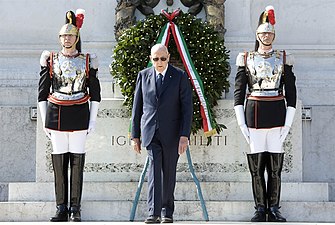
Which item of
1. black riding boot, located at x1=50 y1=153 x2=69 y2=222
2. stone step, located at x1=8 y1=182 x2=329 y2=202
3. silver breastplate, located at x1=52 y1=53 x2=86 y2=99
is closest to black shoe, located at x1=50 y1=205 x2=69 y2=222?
black riding boot, located at x1=50 y1=153 x2=69 y2=222

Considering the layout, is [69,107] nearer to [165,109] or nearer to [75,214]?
[75,214]

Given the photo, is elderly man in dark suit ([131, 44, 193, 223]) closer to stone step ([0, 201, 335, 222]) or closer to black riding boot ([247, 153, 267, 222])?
black riding boot ([247, 153, 267, 222])

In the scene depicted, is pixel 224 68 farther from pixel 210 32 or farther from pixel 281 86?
pixel 281 86

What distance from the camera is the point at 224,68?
44.9ft

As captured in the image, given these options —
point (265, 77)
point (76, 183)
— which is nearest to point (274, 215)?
point (265, 77)

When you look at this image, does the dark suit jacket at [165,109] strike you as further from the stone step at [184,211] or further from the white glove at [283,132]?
the stone step at [184,211]

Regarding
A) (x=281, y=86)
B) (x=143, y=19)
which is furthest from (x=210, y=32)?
(x=281, y=86)

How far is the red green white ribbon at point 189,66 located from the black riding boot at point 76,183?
2.24 m

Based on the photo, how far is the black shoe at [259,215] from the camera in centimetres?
1131

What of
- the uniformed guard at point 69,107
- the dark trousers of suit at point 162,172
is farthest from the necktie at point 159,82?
the uniformed guard at point 69,107

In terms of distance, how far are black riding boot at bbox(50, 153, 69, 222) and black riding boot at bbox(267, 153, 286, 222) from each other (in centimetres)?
228

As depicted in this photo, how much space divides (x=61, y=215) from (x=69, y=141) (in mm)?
854

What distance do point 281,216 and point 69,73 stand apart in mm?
2867

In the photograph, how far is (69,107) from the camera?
37.7 ft
